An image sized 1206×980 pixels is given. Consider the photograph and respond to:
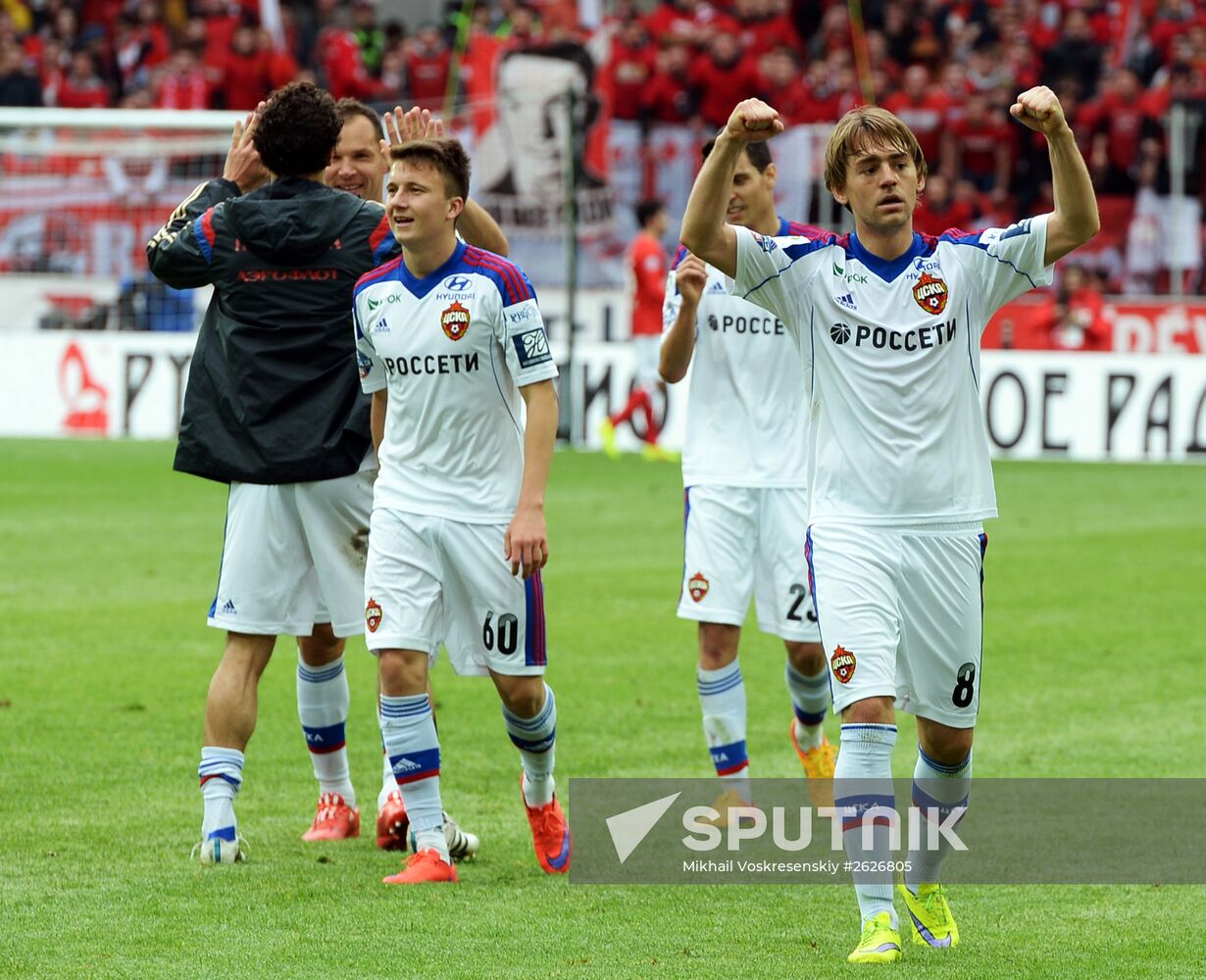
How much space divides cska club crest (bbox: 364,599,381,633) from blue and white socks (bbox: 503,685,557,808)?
491mm

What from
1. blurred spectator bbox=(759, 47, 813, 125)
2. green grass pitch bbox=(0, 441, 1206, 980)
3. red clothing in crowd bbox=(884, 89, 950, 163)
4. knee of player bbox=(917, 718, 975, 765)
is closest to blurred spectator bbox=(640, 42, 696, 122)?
blurred spectator bbox=(759, 47, 813, 125)

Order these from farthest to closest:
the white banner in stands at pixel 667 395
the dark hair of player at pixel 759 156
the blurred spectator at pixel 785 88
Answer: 1. the blurred spectator at pixel 785 88
2. the white banner in stands at pixel 667 395
3. the dark hair of player at pixel 759 156

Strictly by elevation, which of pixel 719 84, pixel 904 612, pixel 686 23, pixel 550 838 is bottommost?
pixel 550 838

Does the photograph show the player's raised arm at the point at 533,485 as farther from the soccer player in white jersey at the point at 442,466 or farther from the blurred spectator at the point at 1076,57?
the blurred spectator at the point at 1076,57

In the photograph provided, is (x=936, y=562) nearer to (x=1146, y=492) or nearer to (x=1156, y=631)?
(x=1156, y=631)

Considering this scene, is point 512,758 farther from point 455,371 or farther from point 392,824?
point 455,371

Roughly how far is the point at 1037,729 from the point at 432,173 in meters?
3.83

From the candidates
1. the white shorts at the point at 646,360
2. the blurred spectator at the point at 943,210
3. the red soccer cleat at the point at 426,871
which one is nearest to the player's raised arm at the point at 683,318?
the red soccer cleat at the point at 426,871

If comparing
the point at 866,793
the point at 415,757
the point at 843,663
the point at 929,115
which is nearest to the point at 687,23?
the point at 929,115

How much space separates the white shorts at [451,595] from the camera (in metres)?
5.93

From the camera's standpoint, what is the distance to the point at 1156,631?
35.2 ft

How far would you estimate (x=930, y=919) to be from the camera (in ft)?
17.1

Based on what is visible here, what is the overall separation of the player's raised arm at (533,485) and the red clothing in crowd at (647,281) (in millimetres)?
14291

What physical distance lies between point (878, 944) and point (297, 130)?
9.97 feet
